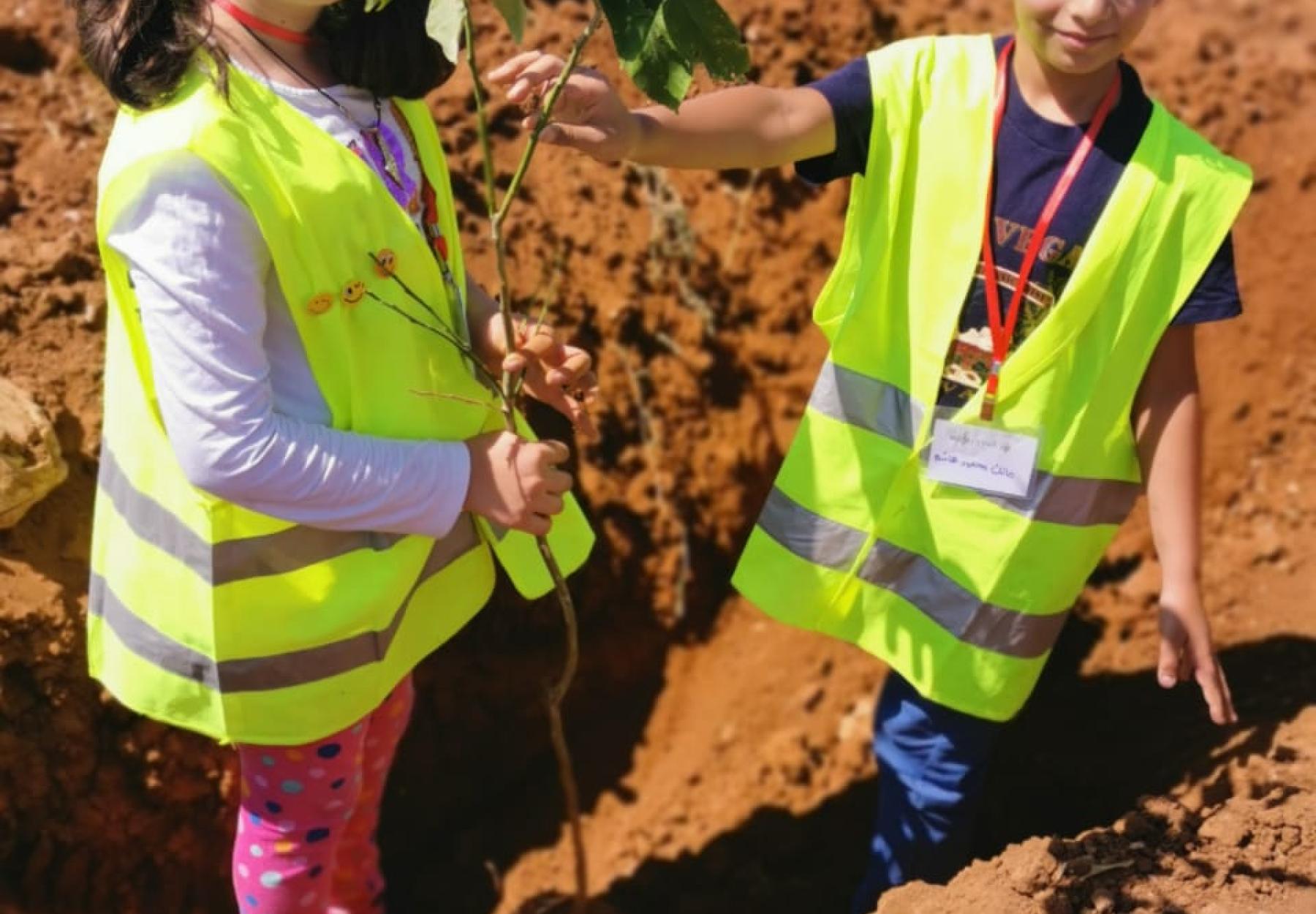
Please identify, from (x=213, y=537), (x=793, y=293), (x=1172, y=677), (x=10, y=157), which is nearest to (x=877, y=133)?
(x=1172, y=677)

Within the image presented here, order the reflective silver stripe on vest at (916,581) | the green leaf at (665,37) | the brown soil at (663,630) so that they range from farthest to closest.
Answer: the brown soil at (663,630), the reflective silver stripe on vest at (916,581), the green leaf at (665,37)

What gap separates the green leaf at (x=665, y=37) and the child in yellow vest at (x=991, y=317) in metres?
0.29

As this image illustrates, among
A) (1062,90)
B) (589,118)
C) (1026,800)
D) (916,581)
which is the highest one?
(1062,90)

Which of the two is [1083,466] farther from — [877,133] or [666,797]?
[666,797]

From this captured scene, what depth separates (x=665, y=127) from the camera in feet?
5.99

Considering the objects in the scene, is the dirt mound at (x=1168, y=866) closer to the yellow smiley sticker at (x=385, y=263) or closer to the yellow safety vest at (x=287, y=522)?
the yellow safety vest at (x=287, y=522)

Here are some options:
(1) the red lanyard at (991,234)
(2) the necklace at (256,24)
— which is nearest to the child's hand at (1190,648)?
(1) the red lanyard at (991,234)

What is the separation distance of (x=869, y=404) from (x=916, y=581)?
0.98 feet

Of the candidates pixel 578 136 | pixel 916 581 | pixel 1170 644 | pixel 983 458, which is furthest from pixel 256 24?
pixel 1170 644

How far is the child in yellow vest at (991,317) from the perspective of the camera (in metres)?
1.81

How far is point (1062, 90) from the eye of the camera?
1846mm

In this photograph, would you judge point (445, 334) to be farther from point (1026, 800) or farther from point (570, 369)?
point (1026, 800)

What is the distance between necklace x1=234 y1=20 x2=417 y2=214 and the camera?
1.63m

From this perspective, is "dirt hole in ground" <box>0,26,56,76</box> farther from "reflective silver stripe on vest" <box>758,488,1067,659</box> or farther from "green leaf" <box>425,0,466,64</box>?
"green leaf" <box>425,0,466,64</box>
